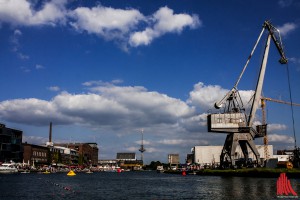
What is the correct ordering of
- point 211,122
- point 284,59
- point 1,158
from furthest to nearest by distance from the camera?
point 1,158 < point 284,59 < point 211,122

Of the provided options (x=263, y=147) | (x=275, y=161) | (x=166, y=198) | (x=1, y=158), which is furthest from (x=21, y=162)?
(x=166, y=198)

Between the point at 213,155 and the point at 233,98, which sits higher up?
the point at 233,98

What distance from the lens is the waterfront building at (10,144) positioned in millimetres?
174887

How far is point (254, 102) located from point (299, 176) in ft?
95.5

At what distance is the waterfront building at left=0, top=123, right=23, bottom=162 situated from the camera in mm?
174887

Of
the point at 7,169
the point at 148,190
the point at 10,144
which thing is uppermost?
the point at 10,144

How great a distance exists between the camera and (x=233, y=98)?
11481cm

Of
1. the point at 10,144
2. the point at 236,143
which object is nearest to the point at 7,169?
the point at 10,144

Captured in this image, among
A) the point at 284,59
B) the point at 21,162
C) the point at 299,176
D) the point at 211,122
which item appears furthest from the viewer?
the point at 21,162

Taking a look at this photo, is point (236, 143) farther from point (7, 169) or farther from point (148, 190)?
point (7, 169)

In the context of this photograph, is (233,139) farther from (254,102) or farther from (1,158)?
(1,158)

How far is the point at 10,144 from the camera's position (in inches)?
7111

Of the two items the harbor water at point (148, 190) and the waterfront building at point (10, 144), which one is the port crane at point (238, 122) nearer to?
the harbor water at point (148, 190)

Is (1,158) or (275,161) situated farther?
(1,158)
